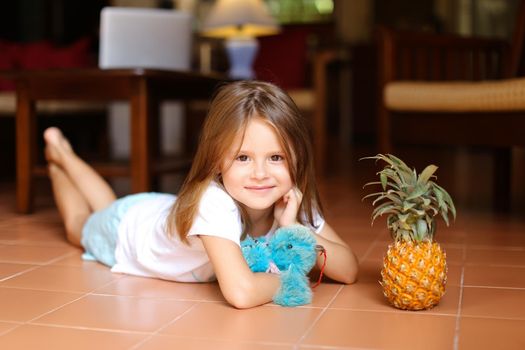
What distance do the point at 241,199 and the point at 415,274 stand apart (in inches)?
17.1

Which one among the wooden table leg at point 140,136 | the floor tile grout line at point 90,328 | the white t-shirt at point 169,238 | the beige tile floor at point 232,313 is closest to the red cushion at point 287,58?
the wooden table leg at point 140,136

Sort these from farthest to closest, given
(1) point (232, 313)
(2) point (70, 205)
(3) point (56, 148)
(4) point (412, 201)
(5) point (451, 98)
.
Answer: (5) point (451, 98), (3) point (56, 148), (2) point (70, 205), (1) point (232, 313), (4) point (412, 201)

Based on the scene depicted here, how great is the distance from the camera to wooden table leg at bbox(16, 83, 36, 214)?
332 cm

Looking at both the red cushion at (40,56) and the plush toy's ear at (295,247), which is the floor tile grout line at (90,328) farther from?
the red cushion at (40,56)

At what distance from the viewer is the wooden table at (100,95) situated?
3.15 metres

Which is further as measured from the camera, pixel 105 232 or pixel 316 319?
pixel 105 232

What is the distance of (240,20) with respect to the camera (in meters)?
5.64

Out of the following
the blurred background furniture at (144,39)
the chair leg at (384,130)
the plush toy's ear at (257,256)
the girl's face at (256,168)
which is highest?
the blurred background furniture at (144,39)

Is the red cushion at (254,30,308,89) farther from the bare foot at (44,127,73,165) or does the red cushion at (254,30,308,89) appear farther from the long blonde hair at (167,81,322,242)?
the long blonde hair at (167,81,322,242)

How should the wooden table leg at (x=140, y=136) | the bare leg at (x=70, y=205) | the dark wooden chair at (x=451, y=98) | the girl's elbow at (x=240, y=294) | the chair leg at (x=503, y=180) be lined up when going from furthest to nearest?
the chair leg at (x=503, y=180)
the wooden table leg at (x=140, y=136)
the dark wooden chair at (x=451, y=98)
the bare leg at (x=70, y=205)
the girl's elbow at (x=240, y=294)

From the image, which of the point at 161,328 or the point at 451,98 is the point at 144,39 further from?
the point at 161,328

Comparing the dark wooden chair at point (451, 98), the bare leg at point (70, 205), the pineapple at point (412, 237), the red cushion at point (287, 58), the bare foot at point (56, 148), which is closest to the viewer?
the pineapple at point (412, 237)

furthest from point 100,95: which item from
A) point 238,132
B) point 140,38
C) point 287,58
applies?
point 287,58

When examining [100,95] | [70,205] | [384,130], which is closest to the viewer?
[70,205]
